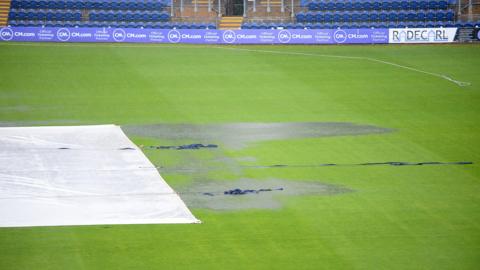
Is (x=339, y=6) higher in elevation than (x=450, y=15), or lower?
higher

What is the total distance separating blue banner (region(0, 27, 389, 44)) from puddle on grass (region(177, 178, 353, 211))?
1114 inches

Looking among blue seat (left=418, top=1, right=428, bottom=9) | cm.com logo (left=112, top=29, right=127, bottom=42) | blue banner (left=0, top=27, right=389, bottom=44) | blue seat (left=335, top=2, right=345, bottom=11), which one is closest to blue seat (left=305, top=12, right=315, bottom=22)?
blue seat (left=335, top=2, right=345, bottom=11)

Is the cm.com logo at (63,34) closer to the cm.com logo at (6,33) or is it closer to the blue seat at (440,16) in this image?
the cm.com logo at (6,33)

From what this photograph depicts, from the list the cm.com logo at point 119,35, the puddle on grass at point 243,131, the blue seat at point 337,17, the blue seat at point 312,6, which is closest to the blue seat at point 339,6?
the blue seat at point 337,17

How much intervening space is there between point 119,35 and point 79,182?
28624mm

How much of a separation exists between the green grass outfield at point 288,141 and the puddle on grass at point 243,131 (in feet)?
2.43

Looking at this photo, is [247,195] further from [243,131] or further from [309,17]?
[309,17]

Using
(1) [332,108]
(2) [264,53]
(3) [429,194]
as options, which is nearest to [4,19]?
(2) [264,53]

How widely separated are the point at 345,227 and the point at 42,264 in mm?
7050

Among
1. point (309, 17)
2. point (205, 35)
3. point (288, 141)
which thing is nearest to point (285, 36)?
point (309, 17)

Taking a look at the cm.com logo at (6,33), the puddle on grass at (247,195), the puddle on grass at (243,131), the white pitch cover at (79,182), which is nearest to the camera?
the white pitch cover at (79,182)

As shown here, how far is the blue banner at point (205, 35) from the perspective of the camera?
51.1 meters

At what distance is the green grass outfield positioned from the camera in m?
18.5

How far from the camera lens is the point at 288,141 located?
29.5m
